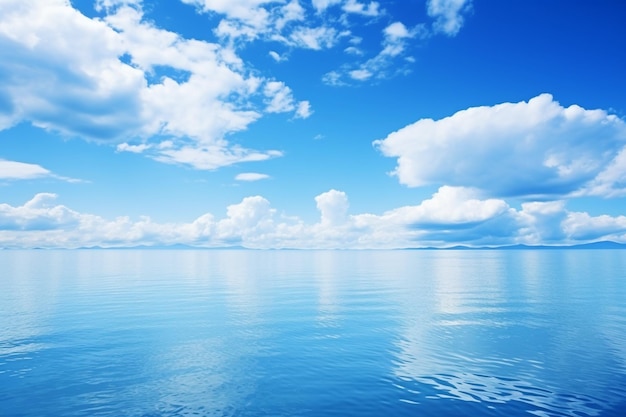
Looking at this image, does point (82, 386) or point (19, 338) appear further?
point (19, 338)

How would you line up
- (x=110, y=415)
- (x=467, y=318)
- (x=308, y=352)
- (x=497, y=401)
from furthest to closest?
1. (x=467, y=318)
2. (x=308, y=352)
3. (x=497, y=401)
4. (x=110, y=415)

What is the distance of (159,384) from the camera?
26875mm

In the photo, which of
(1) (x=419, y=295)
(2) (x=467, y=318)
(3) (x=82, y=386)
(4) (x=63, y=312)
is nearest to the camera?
(3) (x=82, y=386)

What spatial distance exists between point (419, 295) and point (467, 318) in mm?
22290

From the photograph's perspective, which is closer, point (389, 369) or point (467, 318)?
point (389, 369)

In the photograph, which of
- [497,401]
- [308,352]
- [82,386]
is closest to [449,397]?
[497,401]

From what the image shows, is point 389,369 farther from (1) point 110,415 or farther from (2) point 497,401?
(1) point 110,415

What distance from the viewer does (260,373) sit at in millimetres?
29234

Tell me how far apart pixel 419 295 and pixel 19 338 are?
61.7 metres

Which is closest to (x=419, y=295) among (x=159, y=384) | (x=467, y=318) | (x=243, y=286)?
(x=467, y=318)

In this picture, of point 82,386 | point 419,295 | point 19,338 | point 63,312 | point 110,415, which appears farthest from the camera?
point 419,295

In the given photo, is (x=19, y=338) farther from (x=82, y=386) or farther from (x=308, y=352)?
(x=308, y=352)

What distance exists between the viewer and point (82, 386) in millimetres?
26469

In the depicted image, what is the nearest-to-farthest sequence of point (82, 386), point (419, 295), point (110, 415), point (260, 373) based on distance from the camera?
point (110, 415) < point (82, 386) < point (260, 373) < point (419, 295)
